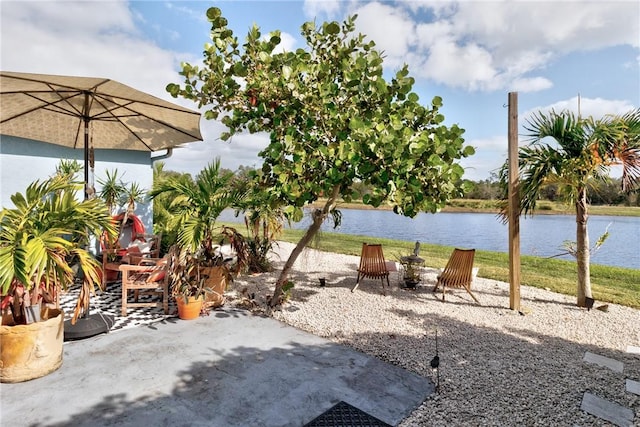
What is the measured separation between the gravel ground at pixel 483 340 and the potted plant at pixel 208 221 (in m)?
0.65

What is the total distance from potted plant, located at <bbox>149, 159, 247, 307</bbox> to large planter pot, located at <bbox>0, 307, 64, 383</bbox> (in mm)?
1572

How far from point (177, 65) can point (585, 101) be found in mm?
5930

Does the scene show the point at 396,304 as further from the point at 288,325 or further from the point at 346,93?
the point at 346,93

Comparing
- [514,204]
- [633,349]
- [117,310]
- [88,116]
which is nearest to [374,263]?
[514,204]

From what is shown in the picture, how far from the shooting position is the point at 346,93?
4164mm

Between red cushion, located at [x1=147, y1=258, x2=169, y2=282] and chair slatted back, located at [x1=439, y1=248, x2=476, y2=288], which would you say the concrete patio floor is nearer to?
red cushion, located at [x1=147, y1=258, x2=169, y2=282]

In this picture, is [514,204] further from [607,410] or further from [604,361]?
[607,410]

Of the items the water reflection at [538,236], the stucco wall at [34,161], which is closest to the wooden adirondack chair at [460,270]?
A: the water reflection at [538,236]

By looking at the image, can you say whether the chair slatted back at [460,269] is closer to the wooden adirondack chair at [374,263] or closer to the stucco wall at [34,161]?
the wooden adirondack chair at [374,263]

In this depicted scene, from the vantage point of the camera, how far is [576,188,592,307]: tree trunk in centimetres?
510

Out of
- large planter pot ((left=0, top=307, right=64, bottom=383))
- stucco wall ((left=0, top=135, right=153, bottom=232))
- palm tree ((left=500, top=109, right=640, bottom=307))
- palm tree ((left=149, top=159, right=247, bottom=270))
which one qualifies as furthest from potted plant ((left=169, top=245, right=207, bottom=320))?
palm tree ((left=500, top=109, right=640, bottom=307))

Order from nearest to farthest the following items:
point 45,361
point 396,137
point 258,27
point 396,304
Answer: point 45,361 → point 396,137 → point 258,27 → point 396,304

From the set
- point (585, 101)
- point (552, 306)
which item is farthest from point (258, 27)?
point (552, 306)

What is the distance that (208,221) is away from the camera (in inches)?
177
